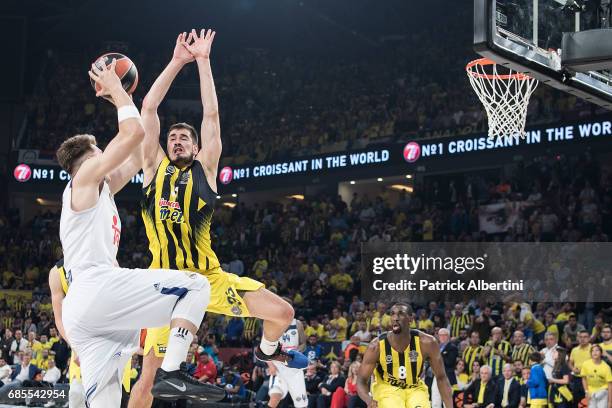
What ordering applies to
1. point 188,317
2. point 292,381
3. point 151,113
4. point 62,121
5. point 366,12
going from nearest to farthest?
point 188,317 < point 151,113 < point 292,381 < point 62,121 < point 366,12

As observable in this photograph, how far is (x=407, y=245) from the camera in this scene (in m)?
21.6

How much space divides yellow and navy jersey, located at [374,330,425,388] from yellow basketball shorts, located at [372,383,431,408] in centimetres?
5

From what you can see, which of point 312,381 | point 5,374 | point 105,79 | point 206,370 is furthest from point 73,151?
point 5,374

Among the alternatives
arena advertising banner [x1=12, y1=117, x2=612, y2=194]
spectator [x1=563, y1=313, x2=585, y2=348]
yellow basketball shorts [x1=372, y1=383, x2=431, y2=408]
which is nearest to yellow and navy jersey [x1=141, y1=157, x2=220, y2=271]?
yellow basketball shorts [x1=372, y1=383, x2=431, y2=408]

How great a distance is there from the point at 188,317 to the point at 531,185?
17.5 m

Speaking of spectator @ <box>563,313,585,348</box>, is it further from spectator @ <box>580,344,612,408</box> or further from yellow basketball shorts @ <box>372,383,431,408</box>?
yellow basketball shorts @ <box>372,383,431,408</box>

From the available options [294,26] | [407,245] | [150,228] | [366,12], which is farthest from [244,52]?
[150,228]

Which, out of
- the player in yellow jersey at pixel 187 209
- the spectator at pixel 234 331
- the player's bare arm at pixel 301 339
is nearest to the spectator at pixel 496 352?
the player's bare arm at pixel 301 339

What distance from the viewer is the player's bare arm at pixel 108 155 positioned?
5.02m

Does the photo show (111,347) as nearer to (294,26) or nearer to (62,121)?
(62,121)

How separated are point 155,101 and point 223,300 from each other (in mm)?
1514

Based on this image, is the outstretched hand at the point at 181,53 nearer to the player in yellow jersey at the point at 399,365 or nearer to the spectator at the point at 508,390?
the player in yellow jersey at the point at 399,365

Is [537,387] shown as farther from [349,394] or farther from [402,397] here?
[402,397]

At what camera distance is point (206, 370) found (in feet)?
53.5
